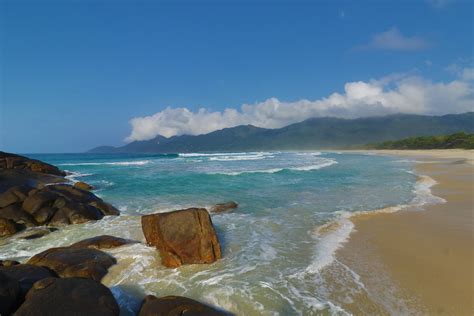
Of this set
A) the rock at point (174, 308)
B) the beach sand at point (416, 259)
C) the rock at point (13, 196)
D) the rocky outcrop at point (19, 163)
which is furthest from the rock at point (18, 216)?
the rocky outcrop at point (19, 163)

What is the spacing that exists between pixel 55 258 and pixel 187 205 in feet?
25.5

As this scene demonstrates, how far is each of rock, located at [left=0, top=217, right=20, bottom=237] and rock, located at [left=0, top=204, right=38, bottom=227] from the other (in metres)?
0.50

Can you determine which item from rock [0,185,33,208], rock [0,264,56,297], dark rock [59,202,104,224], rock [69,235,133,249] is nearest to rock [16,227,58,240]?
dark rock [59,202,104,224]

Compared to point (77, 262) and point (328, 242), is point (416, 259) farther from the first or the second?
point (77, 262)

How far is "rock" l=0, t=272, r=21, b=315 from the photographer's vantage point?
4.33 metres

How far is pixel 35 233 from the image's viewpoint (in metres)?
10.2

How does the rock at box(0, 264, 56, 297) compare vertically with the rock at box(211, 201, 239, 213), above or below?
above

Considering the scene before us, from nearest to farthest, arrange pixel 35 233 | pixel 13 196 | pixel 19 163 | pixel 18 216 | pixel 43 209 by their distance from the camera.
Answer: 1. pixel 35 233
2. pixel 18 216
3. pixel 43 209
4. pixel 13 196
5. pixel 19 163

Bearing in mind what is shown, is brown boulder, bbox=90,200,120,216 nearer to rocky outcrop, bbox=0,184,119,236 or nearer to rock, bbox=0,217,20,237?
rocky outcrop, bbox=0,184,119,236

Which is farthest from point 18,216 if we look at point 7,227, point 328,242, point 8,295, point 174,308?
point 328,242

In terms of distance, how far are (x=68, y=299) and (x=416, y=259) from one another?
772 cm

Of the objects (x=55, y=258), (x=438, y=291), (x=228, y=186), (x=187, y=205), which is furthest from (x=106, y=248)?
(x=228, y=186)

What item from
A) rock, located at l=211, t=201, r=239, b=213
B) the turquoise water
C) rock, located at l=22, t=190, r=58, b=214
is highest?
rock, located at l=22, t=190, r=58, b=214

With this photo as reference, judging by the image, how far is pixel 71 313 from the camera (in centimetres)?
432
